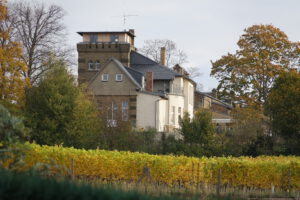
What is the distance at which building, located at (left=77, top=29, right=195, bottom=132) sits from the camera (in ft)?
186

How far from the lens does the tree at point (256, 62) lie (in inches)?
2240

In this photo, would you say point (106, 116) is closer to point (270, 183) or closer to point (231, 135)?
point (231, 135)

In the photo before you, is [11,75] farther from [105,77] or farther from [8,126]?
[8,126]

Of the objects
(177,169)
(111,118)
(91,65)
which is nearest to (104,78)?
(91,65)

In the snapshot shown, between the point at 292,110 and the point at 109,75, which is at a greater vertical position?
the point at 109,75

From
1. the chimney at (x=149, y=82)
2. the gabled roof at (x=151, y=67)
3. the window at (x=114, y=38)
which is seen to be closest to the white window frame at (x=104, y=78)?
the chimney at (x=149, y=82)

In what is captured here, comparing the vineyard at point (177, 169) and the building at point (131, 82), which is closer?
the vineyard at point (177, 169)

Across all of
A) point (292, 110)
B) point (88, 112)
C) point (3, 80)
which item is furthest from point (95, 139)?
point (292, 110)

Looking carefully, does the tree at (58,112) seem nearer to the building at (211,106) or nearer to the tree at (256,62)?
the tree at (256,62)

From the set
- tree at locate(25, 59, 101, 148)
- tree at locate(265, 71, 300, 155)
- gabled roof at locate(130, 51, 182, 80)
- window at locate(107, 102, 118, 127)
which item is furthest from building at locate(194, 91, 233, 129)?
tree at locate(25, 59, 101, 148)

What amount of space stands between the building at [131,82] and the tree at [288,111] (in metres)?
13.3

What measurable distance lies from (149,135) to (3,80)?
11182 millimetres

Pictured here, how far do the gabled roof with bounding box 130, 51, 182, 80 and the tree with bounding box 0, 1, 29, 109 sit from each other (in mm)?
21342

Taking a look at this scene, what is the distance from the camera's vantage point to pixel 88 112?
137 ft
